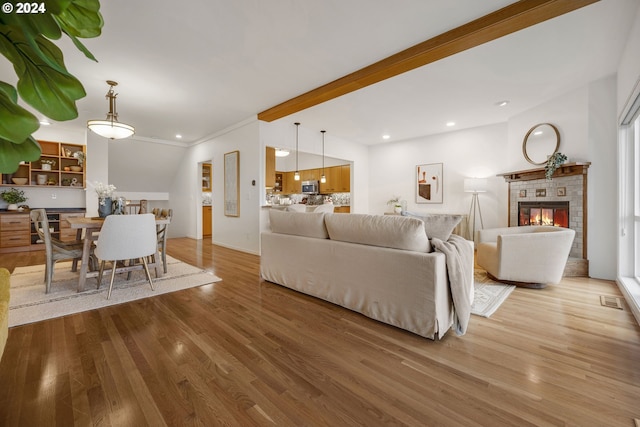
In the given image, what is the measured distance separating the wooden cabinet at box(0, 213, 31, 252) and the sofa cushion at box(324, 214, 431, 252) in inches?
245

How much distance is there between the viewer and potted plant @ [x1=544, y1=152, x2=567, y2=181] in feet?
A: 12.6

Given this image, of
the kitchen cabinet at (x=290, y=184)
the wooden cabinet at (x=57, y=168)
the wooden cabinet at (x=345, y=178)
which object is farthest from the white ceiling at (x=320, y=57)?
the kitchen cabinet at (x=290, y=184)

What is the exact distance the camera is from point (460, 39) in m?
2.51

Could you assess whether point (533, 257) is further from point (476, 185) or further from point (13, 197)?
point (13, 197)

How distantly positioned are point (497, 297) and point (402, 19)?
2918 millimetres

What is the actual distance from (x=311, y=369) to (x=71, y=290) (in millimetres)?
3062

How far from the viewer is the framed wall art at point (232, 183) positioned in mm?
5586

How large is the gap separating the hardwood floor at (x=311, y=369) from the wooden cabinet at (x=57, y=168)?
16.6 feet

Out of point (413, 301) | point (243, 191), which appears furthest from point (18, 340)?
point (243, 191)

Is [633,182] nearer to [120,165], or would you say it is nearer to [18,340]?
[18,340]

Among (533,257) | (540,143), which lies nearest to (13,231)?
(533,257)

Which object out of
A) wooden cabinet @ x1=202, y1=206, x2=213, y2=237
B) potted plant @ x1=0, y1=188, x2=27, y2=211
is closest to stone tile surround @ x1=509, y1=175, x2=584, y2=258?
wooden cabinet @ x1=202, y1=206, x2=213, y2=237

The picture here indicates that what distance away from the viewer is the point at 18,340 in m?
1.98

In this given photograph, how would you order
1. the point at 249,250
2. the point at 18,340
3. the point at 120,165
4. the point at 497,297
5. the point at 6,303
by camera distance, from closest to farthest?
the point at 6,303, the point at 18,340, the point at 497,297, the point at 249,250, the point at 120,165
